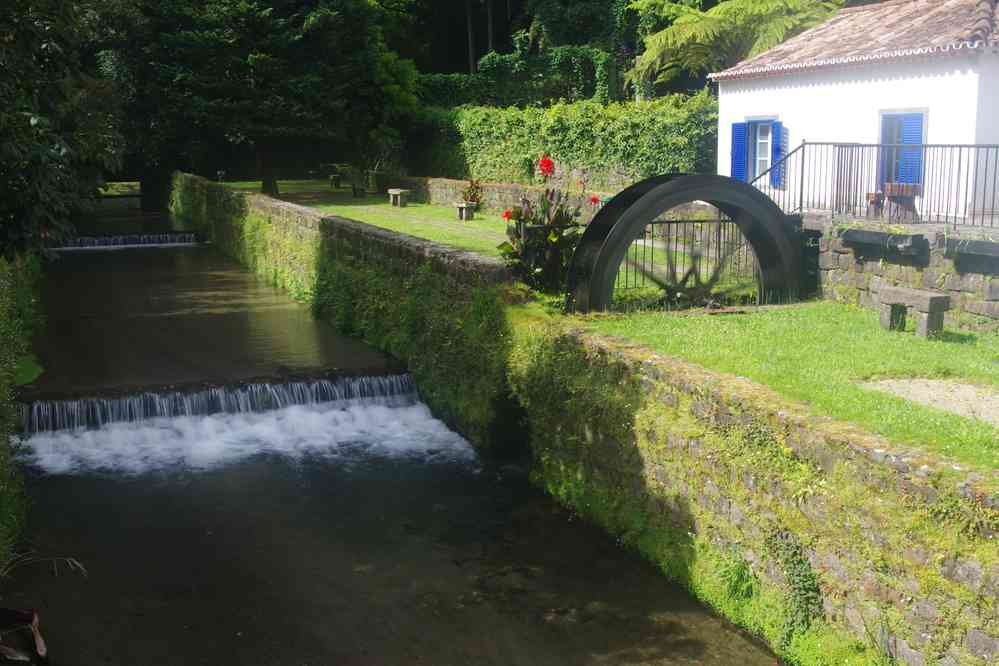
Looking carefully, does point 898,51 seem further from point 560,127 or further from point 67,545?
point 67,545

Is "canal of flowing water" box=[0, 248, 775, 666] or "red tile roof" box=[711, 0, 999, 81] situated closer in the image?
"canal of flowing water" box=[0, 248, 775, 666]

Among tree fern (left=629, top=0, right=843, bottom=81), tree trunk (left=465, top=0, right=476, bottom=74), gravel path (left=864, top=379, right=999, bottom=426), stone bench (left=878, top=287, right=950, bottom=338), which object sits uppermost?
tree trunk (left=465, top=0, right=476, bottom=74)

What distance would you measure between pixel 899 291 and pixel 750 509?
419 cm

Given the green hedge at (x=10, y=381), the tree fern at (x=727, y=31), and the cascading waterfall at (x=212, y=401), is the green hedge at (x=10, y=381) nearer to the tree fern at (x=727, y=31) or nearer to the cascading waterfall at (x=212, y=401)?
the cascading waterfall at (x=212, y=401)

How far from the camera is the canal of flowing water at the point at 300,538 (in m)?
8.22

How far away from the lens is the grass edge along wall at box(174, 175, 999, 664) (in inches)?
260

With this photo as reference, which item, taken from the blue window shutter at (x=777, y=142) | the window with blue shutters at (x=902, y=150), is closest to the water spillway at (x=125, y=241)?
the blue window shutter at (x=777, y=142)

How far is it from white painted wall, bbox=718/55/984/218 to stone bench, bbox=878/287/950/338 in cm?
313

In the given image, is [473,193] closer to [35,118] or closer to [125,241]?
[125,241]

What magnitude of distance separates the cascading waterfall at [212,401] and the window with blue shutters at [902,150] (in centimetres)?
860

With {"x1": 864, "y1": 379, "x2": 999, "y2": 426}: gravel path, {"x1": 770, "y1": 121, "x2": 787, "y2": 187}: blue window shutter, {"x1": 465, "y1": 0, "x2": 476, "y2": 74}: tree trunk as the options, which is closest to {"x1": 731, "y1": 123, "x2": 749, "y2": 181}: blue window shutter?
{"x1": 770, "y1": 121, "x2": 787, "y2": 187}: blue window shutter

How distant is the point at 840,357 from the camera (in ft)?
32.9

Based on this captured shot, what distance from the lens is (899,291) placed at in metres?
11.2

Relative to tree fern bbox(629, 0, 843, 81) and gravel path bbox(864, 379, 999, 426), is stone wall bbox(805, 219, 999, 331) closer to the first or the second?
gravel path bbox(864, 379, 999, 426)
